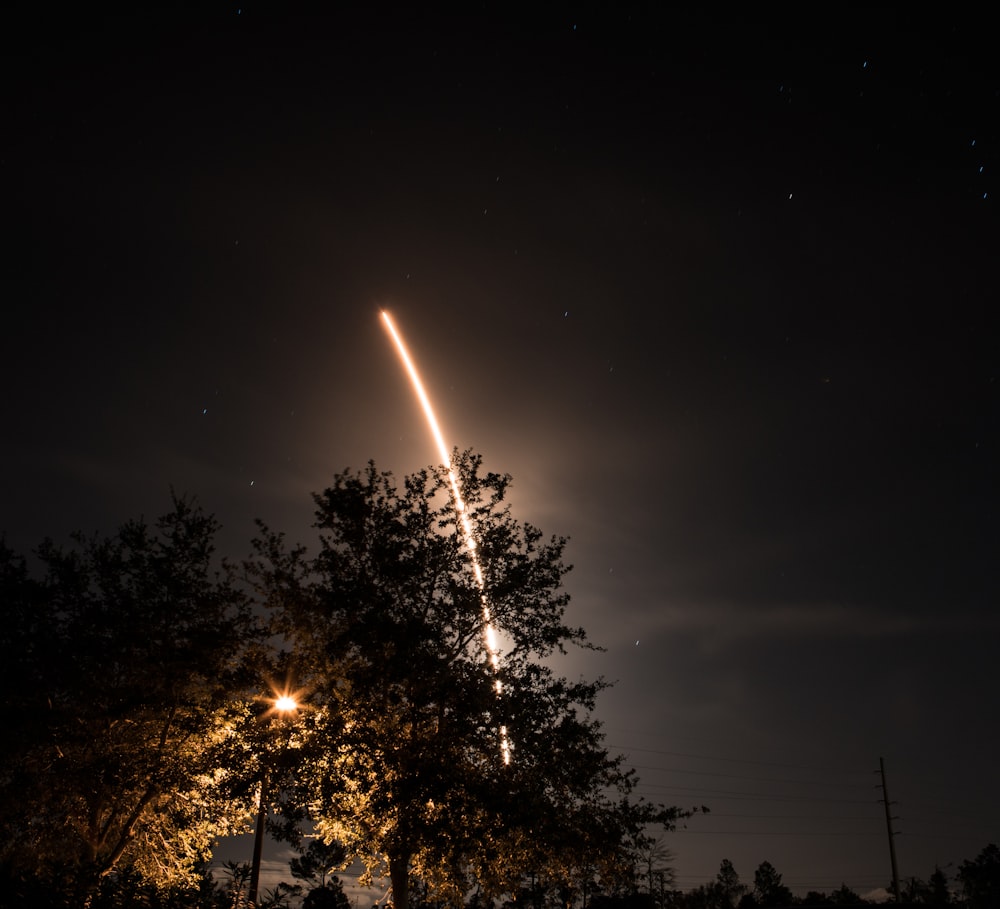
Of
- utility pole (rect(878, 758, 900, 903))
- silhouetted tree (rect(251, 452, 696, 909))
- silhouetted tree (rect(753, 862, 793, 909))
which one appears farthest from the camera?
silhouetted tree (rect(753, 862, 793, 909))

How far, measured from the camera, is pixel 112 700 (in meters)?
26.8

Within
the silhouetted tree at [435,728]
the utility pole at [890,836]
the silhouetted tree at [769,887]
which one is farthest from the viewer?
the silhouetted tree at [769,887]

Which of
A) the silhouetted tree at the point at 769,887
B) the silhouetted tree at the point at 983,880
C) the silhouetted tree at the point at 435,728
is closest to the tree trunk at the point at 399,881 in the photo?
the silhouetted tree at the point at 435,728

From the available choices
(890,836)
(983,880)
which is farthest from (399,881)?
(983,880)

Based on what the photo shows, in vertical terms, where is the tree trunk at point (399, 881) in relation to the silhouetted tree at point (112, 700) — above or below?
below

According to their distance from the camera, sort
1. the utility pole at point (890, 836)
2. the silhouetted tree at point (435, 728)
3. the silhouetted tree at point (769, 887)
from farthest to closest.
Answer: the silhouetted tree at point (769, 887) < the utility pole at point (890, 836) < the silhouetted tree at point (435, 728)

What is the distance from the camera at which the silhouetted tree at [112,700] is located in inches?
1024

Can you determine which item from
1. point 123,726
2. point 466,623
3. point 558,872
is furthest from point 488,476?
point 123,726

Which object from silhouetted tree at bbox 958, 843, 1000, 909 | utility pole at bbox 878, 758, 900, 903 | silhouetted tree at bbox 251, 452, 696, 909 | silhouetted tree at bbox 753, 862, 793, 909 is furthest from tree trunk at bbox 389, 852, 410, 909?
silhouetted tree at bbox 753, 862, 793, 909

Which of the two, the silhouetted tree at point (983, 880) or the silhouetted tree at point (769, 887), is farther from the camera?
the silhouetted tree at point (769, 887)

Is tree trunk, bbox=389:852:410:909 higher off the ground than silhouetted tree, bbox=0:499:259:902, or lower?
lower

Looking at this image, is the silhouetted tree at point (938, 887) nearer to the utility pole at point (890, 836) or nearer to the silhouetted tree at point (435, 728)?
the utility pole at point (890, 836)

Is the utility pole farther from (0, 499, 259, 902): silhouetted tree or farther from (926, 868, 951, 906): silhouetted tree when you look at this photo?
(926, 868, 951, 906): silhouetted tree

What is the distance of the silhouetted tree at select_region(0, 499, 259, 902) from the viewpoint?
26016mm
